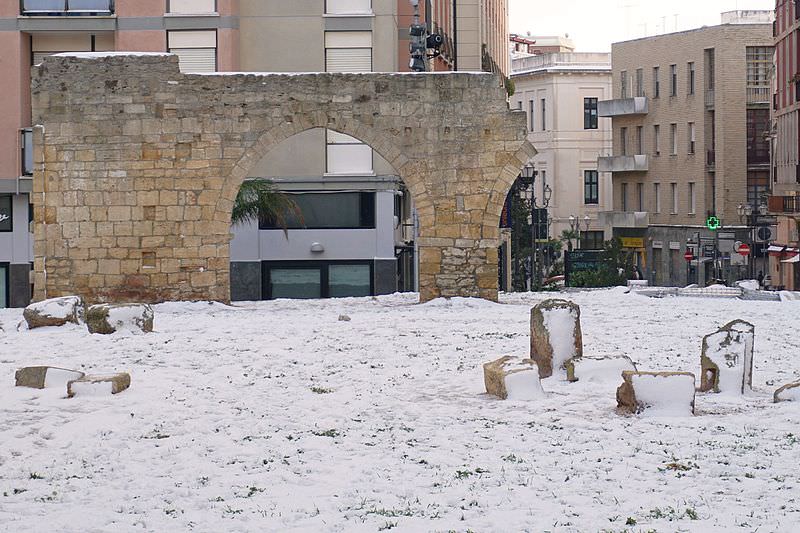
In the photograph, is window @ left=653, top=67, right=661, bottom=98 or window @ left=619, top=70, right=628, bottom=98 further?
window @ left=619, top=70, right=628, bottom=98

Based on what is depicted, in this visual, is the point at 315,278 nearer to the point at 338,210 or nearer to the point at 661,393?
the point at 338,210

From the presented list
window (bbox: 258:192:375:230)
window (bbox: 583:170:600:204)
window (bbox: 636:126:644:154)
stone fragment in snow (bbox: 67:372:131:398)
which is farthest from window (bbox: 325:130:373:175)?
window (bbox: 583:170:600:204)

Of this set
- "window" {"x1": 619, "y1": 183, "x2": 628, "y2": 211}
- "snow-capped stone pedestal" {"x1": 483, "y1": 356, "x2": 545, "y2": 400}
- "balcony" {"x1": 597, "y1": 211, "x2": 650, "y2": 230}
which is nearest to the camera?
"snow-capped stone pedestal" {"x1": 483, "y1": 356, "x2": 545, "y2": 400}

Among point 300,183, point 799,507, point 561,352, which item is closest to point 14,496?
point 799,507

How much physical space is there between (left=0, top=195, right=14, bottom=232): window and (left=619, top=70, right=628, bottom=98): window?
28920 millimetres

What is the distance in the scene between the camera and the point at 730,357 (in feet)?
37.0

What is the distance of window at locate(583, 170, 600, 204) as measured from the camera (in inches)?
2301

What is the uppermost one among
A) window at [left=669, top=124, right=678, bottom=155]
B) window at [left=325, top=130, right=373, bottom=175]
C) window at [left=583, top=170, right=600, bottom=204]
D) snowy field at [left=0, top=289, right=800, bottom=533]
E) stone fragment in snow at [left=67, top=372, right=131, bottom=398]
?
window at [left=669, top=124, right=678, bottom=155]

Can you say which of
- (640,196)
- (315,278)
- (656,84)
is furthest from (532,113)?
(315,278)

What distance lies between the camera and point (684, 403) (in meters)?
10.3

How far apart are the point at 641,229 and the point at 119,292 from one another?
33.8m

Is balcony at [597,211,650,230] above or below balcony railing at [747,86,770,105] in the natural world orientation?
below

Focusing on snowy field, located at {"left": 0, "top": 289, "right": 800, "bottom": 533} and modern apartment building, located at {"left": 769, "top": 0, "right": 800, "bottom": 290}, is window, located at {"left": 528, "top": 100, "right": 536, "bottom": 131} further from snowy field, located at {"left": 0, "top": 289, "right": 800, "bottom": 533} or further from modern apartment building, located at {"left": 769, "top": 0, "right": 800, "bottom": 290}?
snowy field, located at {"left": 0, "top": 289, "right": 800, "bottom": 533}

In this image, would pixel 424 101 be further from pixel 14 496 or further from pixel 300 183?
pixel 14 496
